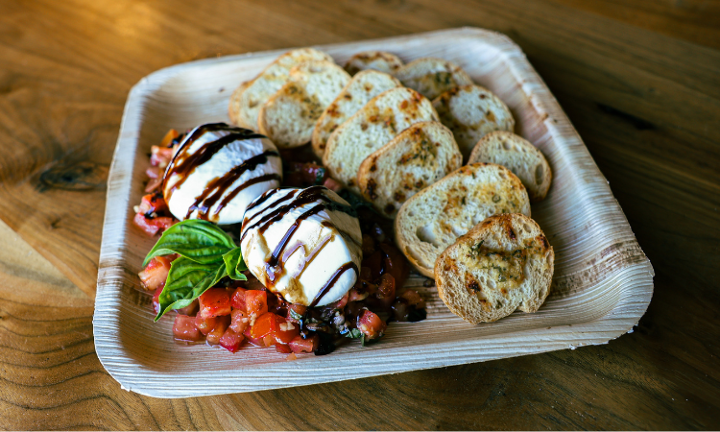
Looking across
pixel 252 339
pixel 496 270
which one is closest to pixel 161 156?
pixel 252 339

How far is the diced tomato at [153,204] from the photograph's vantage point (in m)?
2.66

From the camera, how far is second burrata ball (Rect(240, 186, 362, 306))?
7.05 feet

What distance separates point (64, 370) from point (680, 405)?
2.92 m

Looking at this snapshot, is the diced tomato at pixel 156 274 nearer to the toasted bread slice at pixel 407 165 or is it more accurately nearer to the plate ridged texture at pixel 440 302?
the plate ridged texture at pixel 440 302

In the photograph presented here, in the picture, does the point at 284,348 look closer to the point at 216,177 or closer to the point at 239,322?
the point at 239,322

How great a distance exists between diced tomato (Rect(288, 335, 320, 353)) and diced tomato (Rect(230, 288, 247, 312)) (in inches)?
12.4

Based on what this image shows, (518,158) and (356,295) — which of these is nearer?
(356,295)

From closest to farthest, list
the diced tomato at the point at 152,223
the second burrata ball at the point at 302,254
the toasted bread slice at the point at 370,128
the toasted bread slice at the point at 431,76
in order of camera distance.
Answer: the second burrata ball at the point at 302,254
the diced tomato at the point at 152,223
the toasted bread slice at the point at 370,128
the toasted bread slice at the point at 431,76

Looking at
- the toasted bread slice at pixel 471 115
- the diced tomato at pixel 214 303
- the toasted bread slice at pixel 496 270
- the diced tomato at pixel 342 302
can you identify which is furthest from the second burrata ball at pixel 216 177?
the toasted bread slice at pixel 471 115

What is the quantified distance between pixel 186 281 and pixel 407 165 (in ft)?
4.49

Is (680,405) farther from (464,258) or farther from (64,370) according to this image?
Result: (64,370)

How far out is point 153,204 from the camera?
8.73 ft

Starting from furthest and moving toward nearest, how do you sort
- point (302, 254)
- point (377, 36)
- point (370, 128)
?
point (377, 36) → point (370, 128) → point (302, 254)

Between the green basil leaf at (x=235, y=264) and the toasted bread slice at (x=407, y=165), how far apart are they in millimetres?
813
